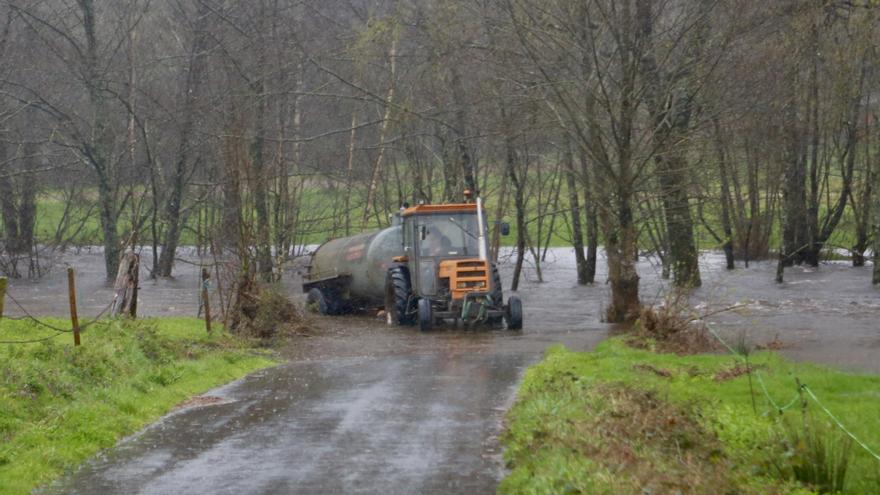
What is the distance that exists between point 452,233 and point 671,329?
844cm

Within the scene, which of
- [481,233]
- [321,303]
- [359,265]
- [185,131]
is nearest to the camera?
[481,233]

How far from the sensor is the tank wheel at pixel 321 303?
104ft

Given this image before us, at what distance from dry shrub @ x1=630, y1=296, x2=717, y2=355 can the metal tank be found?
10491 mm

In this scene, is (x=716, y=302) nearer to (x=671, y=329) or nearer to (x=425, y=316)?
(x=425, y=316)

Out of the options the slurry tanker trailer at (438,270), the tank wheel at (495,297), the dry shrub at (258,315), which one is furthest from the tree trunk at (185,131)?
the dry shrub at (258,315)

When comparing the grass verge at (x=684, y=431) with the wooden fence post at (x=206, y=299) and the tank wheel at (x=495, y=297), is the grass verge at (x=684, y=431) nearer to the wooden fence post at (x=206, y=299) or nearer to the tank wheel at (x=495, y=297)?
the wooden fence post at (x=206, y=299)

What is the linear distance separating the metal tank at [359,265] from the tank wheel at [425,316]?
3.51 m

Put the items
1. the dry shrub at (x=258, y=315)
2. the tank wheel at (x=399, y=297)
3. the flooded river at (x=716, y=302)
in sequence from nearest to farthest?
1. the flooded river at (x=716, y=302)
2. the dry shrub at (x=258, y=315)
3. the tank wheel at (x=399, y=297)

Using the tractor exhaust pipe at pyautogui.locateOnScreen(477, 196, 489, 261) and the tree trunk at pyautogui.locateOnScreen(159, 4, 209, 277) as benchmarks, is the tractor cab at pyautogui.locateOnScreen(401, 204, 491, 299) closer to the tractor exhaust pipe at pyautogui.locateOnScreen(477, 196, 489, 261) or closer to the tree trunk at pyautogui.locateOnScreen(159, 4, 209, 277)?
the tractor exhaust pipe at pyautogui.locateOnScreen(477, 196, 489, 261)

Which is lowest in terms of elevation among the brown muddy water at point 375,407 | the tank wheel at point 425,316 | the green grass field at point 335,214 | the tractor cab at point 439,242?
the brown muddy water at point 375,407

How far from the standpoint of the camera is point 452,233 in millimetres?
26750

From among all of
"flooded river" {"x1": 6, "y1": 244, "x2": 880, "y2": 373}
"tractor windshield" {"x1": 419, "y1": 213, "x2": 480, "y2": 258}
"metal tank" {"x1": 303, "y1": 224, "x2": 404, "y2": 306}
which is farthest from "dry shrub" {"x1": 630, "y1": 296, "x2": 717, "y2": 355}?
"metal tank" {"x1": 303, "y1": 224, "x2": 404, "y2": 306}

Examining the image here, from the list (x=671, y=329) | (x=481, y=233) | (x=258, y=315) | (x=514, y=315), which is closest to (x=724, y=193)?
(x=481, y=233)

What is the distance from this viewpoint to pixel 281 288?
83.6 feet
